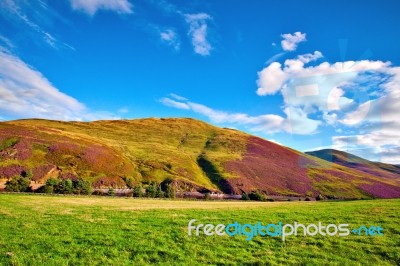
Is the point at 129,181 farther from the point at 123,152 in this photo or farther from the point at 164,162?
the point at 123,152

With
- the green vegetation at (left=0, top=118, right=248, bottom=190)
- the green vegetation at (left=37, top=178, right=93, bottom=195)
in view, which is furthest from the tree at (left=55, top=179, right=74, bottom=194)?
the green vegetation at (left=0, top=118, right=248, bottom=190)

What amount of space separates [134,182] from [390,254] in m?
82.6

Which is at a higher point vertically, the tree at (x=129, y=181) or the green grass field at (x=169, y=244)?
the tree at (x=129, y=181)

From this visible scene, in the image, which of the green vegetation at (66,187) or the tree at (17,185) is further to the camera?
the green vegetation at (66,187)

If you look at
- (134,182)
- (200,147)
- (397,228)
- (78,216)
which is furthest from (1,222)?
(200,147)

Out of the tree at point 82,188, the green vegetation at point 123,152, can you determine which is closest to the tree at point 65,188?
the tree at point 82,188

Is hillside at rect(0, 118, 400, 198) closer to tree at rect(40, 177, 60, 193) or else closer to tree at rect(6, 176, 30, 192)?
tree at rect(40, 177, 60, 193)

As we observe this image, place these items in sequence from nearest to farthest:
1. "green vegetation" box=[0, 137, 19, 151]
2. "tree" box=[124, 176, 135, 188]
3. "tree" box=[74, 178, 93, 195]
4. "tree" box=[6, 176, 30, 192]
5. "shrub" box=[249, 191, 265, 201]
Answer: "tree" box=[6, 176, 30, 192] < "tree" box=[74, 178, 93, 195] < "shrub" box=[249, 191, 265, 201] < "green vegetation" box=[0, 137, 19, 151] < "tree" box=[124, 176, 135, 188]

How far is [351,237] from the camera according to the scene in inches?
700

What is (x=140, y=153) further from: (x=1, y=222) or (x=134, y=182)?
(x=1, y=222)

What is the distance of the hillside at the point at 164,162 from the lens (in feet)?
290

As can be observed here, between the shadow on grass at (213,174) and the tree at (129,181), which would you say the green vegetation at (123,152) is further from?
the shadow on grass at (213,174)

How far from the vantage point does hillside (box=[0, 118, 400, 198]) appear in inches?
3484

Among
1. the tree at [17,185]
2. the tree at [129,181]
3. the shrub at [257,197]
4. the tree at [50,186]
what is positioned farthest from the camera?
the tree at [129,181]
